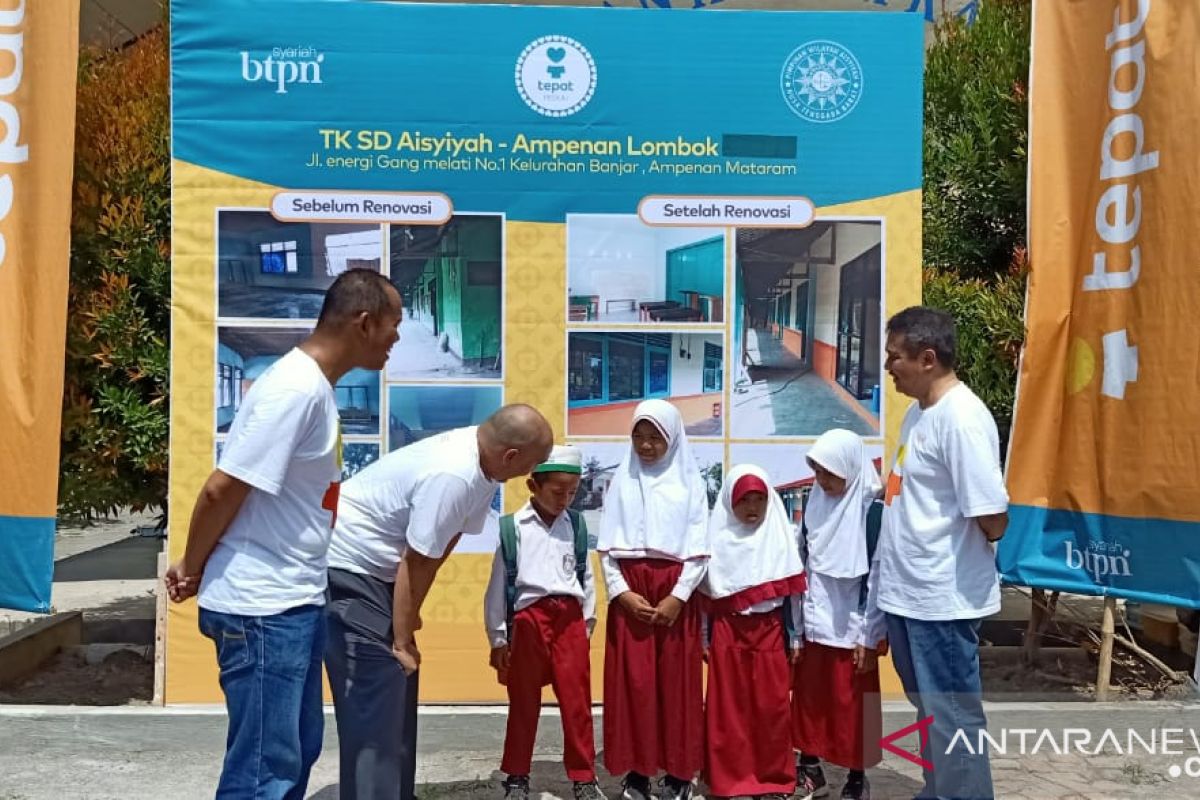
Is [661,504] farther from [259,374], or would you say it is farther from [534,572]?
[259,374]

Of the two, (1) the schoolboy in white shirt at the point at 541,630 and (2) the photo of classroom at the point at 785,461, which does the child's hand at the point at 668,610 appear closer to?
(1) the schoolboy in white shirt at the point at 541,630

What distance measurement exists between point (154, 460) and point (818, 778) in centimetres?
331

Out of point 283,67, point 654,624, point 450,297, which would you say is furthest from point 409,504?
point 283,67

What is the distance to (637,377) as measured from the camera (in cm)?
530

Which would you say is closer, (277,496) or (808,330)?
(277,496)

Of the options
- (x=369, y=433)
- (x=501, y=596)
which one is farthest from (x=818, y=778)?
(x=369, y=433)

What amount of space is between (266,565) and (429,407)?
246 centimetres

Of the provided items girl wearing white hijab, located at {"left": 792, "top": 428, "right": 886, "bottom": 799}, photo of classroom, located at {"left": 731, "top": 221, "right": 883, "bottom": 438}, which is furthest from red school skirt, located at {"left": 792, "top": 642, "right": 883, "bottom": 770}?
photo of classroom, located at {"left": 731, "top": 221, "right": 883, "bottom": 438}

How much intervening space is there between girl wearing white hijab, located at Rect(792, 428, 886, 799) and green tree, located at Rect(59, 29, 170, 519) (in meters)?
3.10

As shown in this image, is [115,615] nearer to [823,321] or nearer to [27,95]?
[27,95]

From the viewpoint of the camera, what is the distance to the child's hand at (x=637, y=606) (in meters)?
4.27

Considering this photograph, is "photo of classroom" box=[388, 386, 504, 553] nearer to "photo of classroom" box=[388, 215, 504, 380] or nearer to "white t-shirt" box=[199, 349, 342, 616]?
"photo of classroom" box=[388, 215, 504, 380]

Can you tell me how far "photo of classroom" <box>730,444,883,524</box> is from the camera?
5289 millimetres

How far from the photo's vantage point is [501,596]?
4.25m
